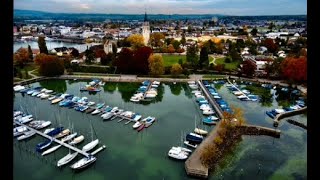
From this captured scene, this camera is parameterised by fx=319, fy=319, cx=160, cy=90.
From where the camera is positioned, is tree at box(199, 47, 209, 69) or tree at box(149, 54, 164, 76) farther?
tree at box(199, 47, 209, 69)

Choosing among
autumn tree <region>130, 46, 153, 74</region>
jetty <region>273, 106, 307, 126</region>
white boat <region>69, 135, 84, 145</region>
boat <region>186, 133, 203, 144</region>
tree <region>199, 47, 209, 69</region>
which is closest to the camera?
white boat <region>69, 135, 84, 145</region>

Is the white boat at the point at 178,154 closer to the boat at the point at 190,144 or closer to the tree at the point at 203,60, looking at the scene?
the boat at the point at 190,144

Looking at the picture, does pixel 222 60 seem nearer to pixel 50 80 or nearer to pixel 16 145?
pixel 50 80

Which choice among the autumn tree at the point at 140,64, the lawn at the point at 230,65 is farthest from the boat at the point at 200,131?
the lawn at the point at 230,65

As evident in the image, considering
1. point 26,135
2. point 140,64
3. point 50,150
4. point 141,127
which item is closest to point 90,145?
point 50,150

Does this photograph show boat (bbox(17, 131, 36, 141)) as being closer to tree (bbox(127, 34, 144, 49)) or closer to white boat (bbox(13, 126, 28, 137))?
white boat (bbox(13, 126, 28, 137))

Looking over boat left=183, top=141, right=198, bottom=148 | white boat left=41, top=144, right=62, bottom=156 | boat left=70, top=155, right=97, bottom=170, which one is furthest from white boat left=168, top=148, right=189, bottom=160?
white boat left=41, top=144, right=62, bottom=156
